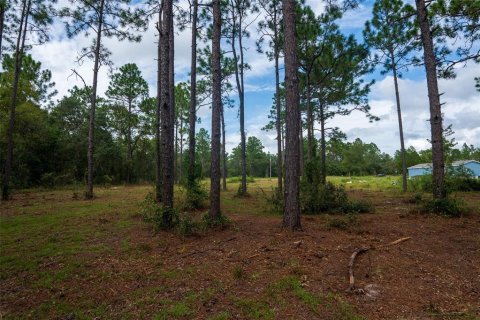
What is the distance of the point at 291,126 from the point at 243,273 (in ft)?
9.44

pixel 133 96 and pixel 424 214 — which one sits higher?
pixel 133 96

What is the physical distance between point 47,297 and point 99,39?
36.8ft

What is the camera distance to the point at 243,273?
3645 mm

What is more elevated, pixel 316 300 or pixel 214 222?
pixel 214 222

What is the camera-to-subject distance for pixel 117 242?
5199mm

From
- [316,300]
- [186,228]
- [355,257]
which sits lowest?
[316,300]

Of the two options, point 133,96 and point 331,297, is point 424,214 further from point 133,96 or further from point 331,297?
point 133,96

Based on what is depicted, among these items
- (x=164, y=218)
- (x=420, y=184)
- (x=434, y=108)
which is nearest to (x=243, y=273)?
(x=164, y=218)

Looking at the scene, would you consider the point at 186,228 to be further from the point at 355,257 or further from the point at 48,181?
the point at 48,181

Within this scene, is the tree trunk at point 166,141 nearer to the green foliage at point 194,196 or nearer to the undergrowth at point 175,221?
the undergrowth at point 175,221

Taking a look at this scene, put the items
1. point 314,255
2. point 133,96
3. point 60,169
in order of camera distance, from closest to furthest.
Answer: point 314,255, point 60,169, point 133,96

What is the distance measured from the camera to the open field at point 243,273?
9.45 ft

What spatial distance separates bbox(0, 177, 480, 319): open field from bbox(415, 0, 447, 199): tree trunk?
119cm

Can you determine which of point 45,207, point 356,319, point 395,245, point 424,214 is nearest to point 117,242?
point 356,319
